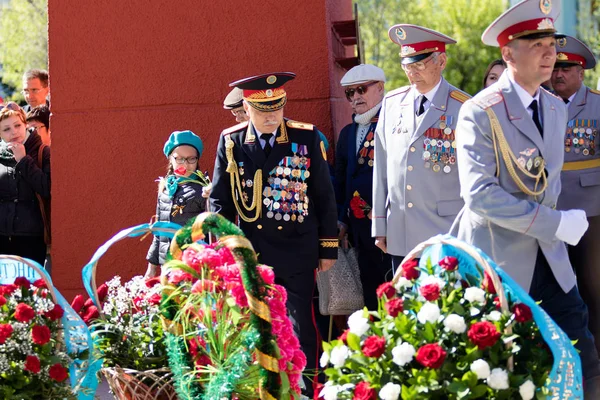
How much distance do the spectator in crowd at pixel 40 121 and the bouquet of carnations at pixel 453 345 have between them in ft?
16.0

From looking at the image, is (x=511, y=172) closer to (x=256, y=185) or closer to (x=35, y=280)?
(x=256, y=185)

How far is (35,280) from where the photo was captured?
4684 mm

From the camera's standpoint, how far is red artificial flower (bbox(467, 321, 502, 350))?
332 cm

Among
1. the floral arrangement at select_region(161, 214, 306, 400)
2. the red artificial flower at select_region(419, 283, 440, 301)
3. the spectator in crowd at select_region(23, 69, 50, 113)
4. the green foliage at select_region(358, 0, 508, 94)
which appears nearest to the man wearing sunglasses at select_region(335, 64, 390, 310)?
the floral arrangement at select_region(161, 214, 306, 400)

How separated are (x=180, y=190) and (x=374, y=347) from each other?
3.03m

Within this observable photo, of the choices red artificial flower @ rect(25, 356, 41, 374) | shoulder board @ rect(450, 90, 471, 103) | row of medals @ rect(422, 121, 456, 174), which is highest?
shoulder board @ rect(450, 90, 471, 103)

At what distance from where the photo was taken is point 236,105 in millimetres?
6625

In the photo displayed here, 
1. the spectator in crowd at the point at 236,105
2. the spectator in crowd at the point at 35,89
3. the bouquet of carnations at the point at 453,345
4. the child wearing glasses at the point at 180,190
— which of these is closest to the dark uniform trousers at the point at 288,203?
the child wearing glasses at the point at 180,190

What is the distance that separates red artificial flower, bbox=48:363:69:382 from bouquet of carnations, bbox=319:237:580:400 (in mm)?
1218

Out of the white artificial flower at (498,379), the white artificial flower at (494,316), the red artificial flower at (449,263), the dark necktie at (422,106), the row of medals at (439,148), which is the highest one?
the dark necktie at (422,106)

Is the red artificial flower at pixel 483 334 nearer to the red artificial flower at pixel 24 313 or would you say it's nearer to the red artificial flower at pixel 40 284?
the red artificial flower at pixel 24 313

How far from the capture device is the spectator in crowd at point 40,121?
801cm

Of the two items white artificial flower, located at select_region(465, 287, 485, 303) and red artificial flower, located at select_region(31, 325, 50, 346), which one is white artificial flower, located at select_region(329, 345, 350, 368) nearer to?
white artificial flower, located at select_region(465, 287, 485, 303)

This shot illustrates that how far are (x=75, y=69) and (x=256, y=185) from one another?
7.85ft
